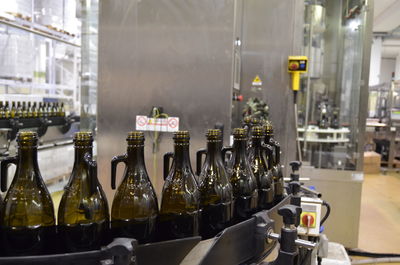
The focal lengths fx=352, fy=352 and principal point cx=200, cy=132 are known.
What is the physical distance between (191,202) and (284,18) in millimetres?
2563

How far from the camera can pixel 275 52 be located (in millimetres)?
2977

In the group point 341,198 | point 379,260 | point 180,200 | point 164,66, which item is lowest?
point 379,260

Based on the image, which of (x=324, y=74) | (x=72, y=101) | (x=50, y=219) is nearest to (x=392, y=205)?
(x=324, y=74)

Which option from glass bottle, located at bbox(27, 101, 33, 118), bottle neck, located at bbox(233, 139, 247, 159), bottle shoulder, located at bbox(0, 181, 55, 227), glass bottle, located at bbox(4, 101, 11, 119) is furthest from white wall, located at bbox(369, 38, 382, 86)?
bottle shoulder, located at bbox(0, 181, 55, 227)

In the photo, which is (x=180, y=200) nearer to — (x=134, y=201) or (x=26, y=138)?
(x=134, y=201)

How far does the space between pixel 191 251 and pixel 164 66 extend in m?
1.56

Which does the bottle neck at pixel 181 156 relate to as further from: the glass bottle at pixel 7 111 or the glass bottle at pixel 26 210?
the glass bottle at pixel 7 111

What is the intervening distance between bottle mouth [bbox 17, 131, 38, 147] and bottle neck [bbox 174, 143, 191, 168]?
0.27 metres

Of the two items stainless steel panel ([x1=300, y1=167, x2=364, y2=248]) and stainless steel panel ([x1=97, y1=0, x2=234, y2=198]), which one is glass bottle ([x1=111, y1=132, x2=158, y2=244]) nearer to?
stainless steel panel ([x1=97, y1=0, x2=234, y2=198])

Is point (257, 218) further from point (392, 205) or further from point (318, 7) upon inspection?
point (392, 205)

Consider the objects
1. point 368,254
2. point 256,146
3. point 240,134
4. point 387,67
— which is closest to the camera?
point 240,134

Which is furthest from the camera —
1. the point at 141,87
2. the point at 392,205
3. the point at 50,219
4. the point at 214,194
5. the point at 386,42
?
the point at 386,42

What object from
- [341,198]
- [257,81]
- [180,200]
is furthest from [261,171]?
[341,198]

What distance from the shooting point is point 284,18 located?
2.95 m
